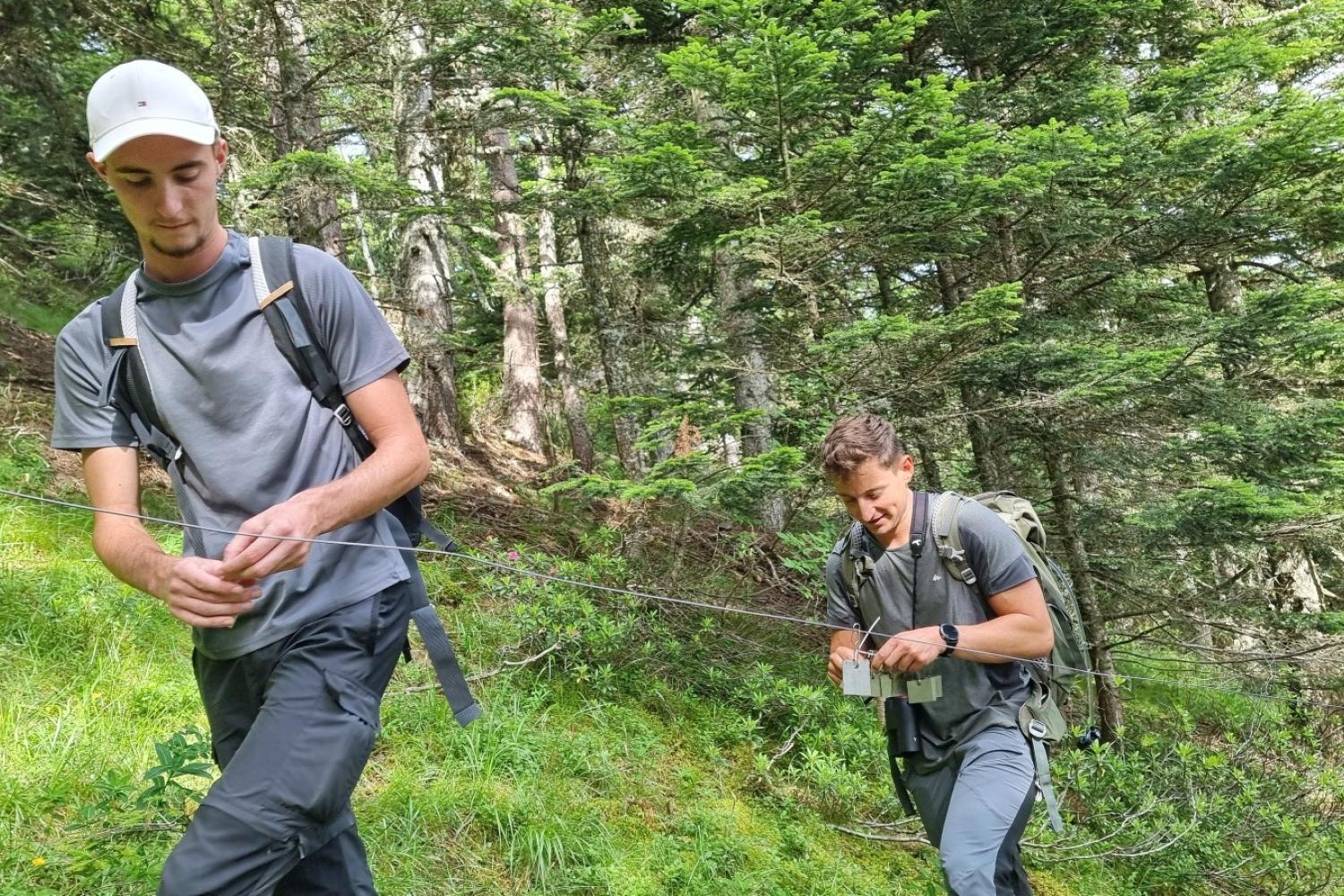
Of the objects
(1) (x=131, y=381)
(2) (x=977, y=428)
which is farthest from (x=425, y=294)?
(1) (x=131, y=381)

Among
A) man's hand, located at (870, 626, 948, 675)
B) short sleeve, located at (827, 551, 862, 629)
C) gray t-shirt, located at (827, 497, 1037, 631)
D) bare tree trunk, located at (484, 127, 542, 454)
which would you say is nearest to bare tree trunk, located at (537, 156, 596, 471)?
bare tree trunk, located at (484, 127, 542, 454)

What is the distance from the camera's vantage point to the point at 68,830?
3.17m

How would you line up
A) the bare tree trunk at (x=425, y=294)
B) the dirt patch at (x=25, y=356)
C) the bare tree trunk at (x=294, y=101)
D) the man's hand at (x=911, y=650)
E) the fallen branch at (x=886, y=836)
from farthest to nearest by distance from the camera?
1. the bare tree trunk at (x=425, y=294)
2. the dirt patch at (x=25, y=356)
3. the bare tree trunk at (x=294, y=101)
4. the fallen branch at (x=886, y=836)
5. the man's hand at (x=911, y=650)

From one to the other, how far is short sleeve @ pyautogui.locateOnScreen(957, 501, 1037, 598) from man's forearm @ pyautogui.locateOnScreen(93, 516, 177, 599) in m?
2.63

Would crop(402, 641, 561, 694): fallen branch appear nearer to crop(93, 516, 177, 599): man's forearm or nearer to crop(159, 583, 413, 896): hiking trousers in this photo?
crop(159, 583, 413, 896): hiking trousers

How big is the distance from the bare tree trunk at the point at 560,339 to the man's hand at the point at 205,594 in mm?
7007

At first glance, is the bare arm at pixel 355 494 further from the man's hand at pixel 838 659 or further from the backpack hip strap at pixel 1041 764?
the backpack hip strap at pixel 1041 764

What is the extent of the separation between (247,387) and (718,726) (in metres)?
4.57

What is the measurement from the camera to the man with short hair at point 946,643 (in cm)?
291

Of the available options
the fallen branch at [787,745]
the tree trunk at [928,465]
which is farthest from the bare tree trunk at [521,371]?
the fallen branch at [787,745]

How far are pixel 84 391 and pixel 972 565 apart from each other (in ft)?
9.46

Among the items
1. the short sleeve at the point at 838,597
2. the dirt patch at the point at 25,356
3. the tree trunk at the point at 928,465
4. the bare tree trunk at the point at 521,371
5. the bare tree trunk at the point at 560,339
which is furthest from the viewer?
the bare tree trunk at the point at 521,371

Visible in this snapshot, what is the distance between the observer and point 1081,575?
795cm

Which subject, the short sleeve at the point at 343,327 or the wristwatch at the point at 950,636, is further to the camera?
the wristwatch at the point at 950,636
